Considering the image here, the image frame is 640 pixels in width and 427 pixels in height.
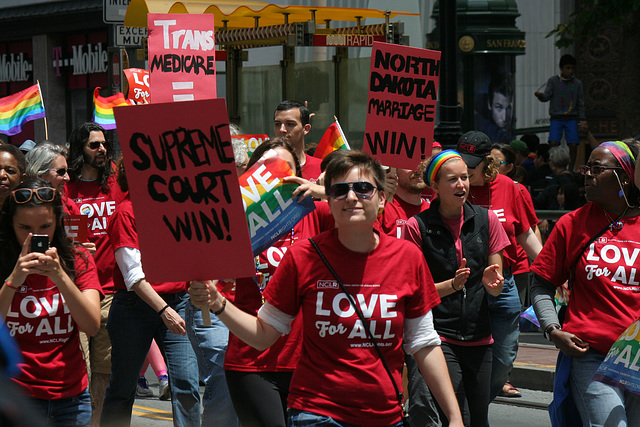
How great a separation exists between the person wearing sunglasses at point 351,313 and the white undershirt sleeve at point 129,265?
2.09 meters

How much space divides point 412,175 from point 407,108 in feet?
3.27

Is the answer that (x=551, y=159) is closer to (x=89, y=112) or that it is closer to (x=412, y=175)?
(x=412, y=175)


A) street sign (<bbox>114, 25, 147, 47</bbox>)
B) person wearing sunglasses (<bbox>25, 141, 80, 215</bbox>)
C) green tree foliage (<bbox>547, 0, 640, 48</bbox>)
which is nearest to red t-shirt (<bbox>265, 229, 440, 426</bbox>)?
person wearing sunglasses (<bbox>25, 141, 80, 215</bbox>)

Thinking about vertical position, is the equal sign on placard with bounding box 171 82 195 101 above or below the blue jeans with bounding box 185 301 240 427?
above

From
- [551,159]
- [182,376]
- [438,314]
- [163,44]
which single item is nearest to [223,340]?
[182,376]

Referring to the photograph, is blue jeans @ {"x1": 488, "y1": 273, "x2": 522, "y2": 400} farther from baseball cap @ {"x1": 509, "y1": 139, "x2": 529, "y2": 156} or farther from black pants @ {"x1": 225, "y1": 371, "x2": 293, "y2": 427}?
baseball cap @ {"x1": 509, "y1": 139, "x2": 529, "y2": 156}

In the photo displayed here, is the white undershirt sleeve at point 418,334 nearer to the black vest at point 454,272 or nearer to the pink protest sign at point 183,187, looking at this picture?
the pink protest sign at point 183,187

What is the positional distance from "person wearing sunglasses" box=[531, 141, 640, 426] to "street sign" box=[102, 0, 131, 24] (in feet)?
29.8

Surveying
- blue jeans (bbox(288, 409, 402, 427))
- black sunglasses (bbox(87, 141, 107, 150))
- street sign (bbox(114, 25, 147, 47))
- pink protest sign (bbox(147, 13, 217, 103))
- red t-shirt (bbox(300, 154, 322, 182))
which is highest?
street sign (bbox(114, 25, 147, 47))

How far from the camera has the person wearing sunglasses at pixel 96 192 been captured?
273 inches

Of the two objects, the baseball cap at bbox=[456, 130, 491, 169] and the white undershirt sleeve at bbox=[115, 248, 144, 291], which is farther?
the baseball cap at bbox=[456, 130, 491, 169]

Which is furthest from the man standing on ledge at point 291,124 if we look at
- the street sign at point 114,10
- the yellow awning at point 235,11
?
the yellow awning at point 235,11

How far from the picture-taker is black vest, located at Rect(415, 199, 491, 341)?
5.48 metres

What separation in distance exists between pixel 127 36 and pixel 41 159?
594 centimetres
